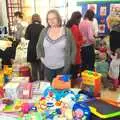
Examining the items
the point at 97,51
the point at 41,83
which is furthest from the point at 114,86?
the point at 41,83

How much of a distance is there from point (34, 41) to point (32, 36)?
9 centimetres

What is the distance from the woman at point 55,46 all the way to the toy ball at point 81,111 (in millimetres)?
1258

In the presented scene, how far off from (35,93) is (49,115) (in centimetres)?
47

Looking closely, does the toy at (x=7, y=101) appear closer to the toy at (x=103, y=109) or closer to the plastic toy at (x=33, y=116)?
the plastic toy at (x=33, y=116)

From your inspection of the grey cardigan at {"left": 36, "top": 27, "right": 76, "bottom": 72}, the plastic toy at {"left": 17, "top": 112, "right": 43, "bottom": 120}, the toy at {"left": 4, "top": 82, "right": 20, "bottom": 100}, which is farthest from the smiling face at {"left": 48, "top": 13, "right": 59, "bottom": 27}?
the plastic toy at {"left": 17, "top": 112, "right": 43, "bottom": 120}

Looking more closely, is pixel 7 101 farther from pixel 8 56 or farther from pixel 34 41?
pixel 8 56

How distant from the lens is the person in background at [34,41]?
14.0 feet

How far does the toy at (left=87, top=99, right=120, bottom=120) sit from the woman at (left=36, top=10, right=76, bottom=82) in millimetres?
1172

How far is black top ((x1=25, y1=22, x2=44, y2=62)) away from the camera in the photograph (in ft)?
14.0

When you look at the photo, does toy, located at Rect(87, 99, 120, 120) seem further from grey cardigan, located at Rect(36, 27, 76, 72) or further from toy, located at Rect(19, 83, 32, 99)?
grey cardigan, located at Rect(36, 27, 76, 72)

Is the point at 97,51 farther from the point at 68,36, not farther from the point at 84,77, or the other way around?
the point at 84,77

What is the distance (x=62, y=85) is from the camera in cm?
252

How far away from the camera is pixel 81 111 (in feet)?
6.52

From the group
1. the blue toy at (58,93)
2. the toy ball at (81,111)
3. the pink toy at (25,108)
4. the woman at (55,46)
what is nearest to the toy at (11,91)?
the pink toy at (25,108)
